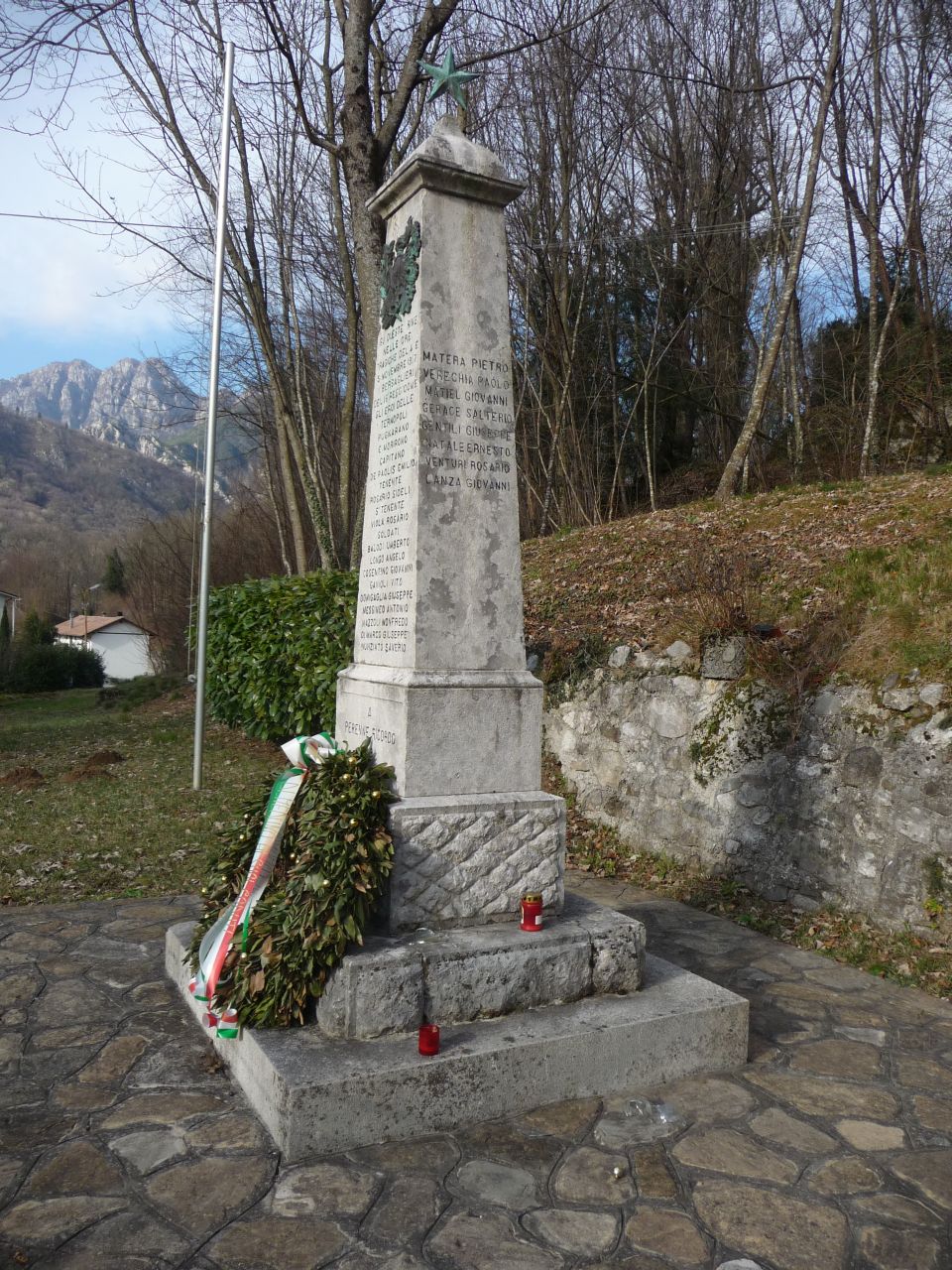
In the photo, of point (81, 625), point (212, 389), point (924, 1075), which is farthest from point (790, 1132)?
point (81, 625)

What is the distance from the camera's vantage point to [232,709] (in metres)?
11.2

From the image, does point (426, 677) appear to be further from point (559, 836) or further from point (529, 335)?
point (529, 335)

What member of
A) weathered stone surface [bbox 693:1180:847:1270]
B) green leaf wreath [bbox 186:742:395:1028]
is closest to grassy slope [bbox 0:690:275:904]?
green leaf wreath [bbox 186:742:395:1028]

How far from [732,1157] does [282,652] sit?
26.5 feet

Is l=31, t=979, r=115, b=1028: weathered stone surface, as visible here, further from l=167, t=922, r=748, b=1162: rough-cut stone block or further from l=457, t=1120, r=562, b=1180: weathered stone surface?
l=457, t=1120, r=562, b=1180: weathered stone surface

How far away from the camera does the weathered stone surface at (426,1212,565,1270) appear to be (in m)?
2.50

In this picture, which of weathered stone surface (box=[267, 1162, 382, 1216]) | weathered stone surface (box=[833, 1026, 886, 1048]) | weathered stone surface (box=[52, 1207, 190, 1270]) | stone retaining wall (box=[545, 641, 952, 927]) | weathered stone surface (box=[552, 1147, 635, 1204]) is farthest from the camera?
stone retaining wall (box=[545, 641, 952, 927])

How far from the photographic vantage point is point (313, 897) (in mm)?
3479

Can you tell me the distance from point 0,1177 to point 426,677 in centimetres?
223

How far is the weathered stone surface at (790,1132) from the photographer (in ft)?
10.2

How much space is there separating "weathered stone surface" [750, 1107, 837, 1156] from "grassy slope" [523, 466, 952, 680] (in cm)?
301

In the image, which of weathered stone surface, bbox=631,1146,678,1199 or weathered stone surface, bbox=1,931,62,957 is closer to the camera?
weathered stone surface, bbox=631,1146,678,1199

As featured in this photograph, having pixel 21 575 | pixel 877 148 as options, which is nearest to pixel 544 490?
pixel 877 148

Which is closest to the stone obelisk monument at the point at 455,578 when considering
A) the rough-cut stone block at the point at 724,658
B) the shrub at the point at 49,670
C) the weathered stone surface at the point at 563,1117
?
the weathered stone surface at the point at 563,1117
